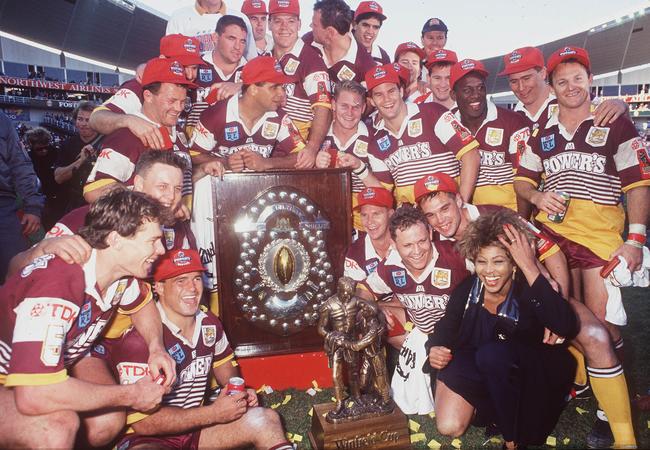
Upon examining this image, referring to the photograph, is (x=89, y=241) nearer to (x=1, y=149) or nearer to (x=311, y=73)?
(x=1, y=149)

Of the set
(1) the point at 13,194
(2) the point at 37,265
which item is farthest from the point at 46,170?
(2) the point at 37,265

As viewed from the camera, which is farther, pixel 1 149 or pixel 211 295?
pixel 1 149

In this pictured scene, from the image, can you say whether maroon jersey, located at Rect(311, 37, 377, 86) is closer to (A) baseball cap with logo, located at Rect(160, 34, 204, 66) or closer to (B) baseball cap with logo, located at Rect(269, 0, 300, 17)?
(B) baseball cap with logo, located at Rect(269, 0, 300, 17)

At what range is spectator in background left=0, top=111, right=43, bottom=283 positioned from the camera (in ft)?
13.0

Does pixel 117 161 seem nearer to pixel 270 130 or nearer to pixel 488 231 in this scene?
pixel 270 130

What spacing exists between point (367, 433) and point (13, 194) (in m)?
3.41

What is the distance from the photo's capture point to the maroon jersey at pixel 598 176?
326 centimetres

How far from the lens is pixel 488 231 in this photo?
2875 millimetres

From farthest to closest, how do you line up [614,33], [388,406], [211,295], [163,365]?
[614,33] → [211,295] → [388,406] → [163,365]

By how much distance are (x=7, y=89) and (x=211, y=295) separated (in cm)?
3300

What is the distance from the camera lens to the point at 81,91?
33438 millimetres

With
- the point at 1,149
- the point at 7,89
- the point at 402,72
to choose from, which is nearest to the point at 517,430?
the point at 402,72

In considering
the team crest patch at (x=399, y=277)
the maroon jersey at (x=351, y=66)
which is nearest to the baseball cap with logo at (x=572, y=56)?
the team crest patch at (x=399, y=277)

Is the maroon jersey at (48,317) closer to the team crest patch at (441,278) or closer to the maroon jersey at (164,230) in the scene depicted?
the maroon jersey at (164,230)
